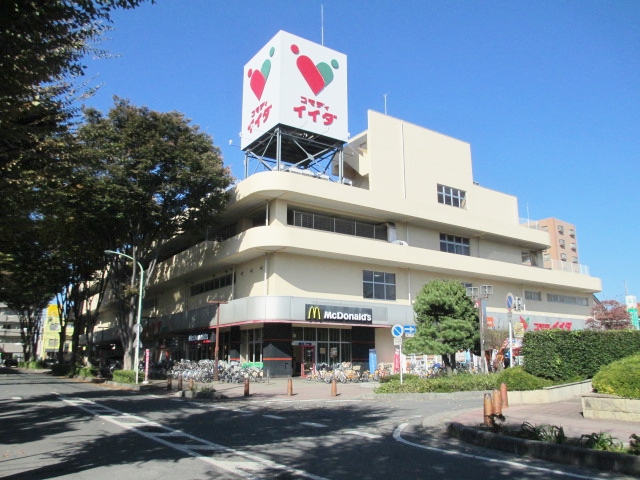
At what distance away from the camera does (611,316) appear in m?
57.1

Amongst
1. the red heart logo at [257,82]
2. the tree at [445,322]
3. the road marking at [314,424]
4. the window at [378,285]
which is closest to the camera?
the road marking at [314,424]

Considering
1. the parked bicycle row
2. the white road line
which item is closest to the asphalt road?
the white road line

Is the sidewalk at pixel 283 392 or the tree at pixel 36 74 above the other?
the tree at pixel 36 74

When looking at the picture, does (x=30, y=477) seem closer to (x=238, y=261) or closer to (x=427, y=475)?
(x=427, y=475)

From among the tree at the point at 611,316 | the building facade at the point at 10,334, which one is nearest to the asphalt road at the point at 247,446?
the tree at the point at 611,316

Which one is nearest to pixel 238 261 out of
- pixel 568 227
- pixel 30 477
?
pixel 30 477

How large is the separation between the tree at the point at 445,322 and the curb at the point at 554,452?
49.2 ft

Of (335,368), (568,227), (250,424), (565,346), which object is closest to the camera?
(250,424)

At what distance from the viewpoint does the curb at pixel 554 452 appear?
24.8 ft

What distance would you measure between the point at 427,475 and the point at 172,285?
45931 millimetres

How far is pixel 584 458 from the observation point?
813 centimetres

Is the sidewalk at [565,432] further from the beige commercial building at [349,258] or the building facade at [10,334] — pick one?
the building facade at [10,334]

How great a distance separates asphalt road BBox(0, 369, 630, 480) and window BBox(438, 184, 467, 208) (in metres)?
29.6

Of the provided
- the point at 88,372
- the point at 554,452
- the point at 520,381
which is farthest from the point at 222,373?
the point at 554,452
